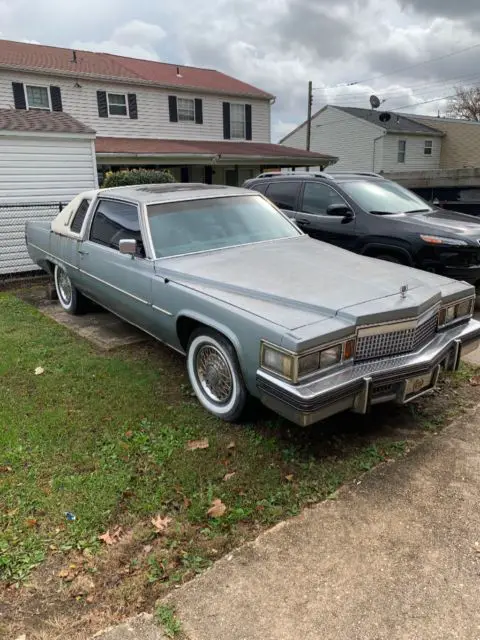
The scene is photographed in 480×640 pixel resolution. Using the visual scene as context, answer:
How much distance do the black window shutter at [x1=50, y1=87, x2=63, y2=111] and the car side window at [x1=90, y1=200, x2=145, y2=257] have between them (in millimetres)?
15007

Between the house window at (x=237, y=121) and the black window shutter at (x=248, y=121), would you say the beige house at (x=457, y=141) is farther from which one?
the house window at (x=237, y=121)

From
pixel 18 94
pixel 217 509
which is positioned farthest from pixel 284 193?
pixel 18 94

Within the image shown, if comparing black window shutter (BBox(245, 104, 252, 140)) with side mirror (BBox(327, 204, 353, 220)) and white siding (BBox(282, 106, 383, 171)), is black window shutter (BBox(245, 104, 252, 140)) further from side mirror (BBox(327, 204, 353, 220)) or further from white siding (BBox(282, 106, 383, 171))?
side mirror (BBox(327, 204, 353, 220))

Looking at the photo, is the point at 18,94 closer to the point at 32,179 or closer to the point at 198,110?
the point at 198,110

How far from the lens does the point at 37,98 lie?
1759cm

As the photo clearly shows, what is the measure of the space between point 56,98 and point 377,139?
18.4 m

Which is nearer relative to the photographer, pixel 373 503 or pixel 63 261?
pixel 373 503

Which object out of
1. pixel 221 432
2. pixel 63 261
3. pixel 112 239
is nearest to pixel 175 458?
pixel 221 432

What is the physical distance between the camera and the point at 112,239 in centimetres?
498

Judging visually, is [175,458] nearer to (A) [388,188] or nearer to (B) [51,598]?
(B) [51,598]

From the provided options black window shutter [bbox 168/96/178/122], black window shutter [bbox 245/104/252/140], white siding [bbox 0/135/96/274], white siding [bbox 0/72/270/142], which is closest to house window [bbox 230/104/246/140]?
black window shutter [bbox 245/104/252/140]

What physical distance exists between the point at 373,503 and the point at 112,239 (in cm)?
354

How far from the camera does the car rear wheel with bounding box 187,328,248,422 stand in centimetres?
339

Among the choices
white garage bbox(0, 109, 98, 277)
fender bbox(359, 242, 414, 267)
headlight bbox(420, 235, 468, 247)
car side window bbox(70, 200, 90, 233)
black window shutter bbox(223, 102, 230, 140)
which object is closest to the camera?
car side window bbox(70, 200, 90, 233)
